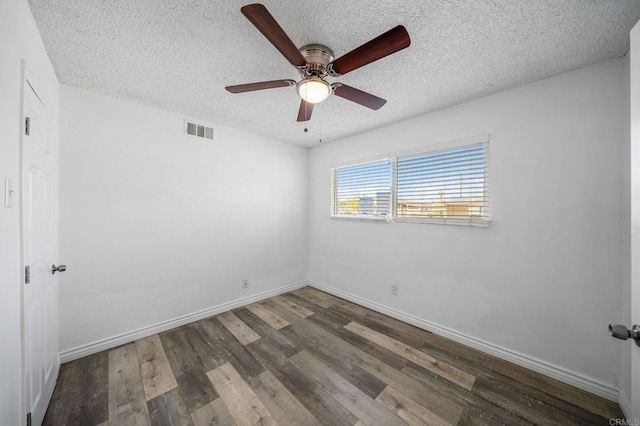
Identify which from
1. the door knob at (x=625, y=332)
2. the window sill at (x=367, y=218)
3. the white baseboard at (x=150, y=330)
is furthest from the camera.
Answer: the window sill at (x=367, y=218)

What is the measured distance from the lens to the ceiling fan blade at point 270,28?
102 cm

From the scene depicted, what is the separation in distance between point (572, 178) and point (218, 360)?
130 inches

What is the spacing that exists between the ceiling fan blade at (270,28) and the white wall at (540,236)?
6.17ft

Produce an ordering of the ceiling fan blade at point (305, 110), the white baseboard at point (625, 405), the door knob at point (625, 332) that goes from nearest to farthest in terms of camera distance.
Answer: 1. the door knob at point (625, 332)
2. the white baseboard at point (625, 405)
3. the ceiling fan blade at point (305, 110)

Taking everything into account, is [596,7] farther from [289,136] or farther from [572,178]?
[289,136]

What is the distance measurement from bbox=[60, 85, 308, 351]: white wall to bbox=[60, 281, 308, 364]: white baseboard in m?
0.05

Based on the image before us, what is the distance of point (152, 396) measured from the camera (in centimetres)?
167

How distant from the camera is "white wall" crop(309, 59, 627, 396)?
169 cm

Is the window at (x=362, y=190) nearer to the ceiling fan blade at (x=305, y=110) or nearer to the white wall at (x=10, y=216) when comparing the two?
the ceiling fan blade at (x=305, y=110)

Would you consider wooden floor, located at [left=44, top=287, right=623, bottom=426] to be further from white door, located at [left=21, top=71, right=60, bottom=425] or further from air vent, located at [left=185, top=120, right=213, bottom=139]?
air vent, located at [left=185, top=120, right=213, bottom=139]

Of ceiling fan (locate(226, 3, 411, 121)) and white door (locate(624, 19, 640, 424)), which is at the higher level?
ceiling fan (locate(226, 3, 411, 121))

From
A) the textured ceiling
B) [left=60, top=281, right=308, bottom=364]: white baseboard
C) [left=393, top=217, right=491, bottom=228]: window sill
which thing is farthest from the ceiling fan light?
[left=60, top=281, right=308, bottom=364]: white baseboard

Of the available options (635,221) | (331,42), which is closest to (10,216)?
(331,42)

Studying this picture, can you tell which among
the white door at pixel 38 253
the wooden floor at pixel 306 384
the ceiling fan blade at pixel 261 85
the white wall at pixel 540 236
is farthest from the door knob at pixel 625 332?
the white door at pixel 38 253
